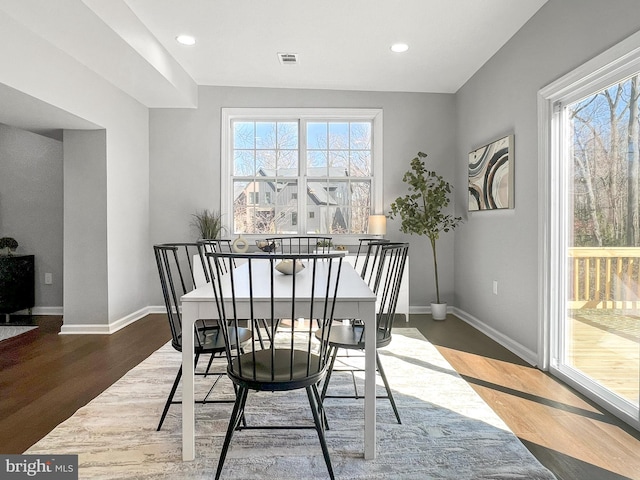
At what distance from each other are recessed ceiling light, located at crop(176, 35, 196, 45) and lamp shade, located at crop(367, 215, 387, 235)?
251 centimetres

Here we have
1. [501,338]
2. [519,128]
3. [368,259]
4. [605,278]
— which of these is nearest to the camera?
[605,278]

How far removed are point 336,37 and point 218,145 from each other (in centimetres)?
200

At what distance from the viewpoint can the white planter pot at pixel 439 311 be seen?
4836 mm

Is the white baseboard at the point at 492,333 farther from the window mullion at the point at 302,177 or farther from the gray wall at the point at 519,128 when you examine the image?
the window mullion at the point at 302,177

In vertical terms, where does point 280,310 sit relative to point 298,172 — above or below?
below

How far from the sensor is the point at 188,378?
6.21 ft

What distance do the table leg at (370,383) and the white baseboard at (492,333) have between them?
1.91m

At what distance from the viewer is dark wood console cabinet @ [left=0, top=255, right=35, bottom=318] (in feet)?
15.1

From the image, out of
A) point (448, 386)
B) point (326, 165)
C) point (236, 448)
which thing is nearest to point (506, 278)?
point (448, 386)

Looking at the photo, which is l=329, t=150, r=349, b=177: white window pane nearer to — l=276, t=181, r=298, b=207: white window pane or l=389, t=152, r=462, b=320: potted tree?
l=276, t=181, r=298, b=207: white window pane

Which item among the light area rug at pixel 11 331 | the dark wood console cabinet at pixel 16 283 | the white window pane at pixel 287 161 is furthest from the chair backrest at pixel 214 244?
the dark wood console cabinet at pixel 16 283

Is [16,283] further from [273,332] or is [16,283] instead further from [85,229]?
[273,332]

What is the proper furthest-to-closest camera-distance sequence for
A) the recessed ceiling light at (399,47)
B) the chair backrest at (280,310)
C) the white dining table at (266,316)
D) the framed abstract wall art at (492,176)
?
the recessed ceiling light at (399,47)
the framed abstract wall art at (492,176)
the white dining table at (266,316)
the chair backrest at (280,310)

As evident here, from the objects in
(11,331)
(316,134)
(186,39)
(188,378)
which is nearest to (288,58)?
(186,39)
